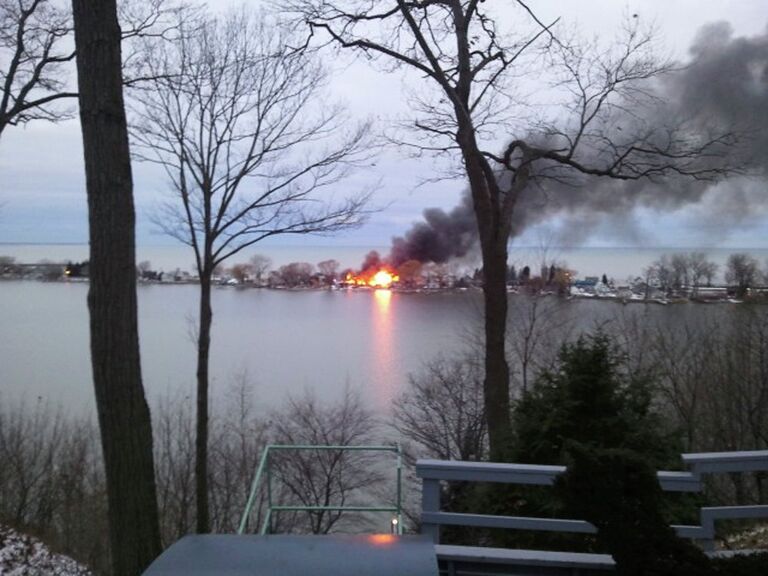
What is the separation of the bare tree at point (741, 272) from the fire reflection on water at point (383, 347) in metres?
10.0

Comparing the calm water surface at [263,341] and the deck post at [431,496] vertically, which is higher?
the deck post at [431,496]

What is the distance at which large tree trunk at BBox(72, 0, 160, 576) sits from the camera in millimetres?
4727

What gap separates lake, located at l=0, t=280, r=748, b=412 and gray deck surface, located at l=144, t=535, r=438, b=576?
15.2m

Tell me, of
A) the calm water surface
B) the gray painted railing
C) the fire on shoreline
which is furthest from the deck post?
the fire on shoreline

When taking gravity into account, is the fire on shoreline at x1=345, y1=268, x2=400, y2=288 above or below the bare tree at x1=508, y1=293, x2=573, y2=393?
above

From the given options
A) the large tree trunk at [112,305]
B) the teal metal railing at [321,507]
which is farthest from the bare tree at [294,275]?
the large tree trunk at [112,305]

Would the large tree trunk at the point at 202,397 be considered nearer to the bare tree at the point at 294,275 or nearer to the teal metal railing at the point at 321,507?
the teal metal railing at the point at 321,507

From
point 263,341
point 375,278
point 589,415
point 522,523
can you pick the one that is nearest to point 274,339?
point 263,341

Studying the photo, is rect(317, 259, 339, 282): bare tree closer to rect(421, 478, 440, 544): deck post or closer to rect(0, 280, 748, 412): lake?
rect(0, 280, 748, 412): lake

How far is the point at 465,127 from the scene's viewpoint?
11633 millimetres

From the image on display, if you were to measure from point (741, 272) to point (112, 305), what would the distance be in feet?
64.9

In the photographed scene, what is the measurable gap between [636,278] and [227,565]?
21612mm

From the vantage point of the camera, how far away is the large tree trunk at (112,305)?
473 cm

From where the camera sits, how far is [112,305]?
4754 millimetres
